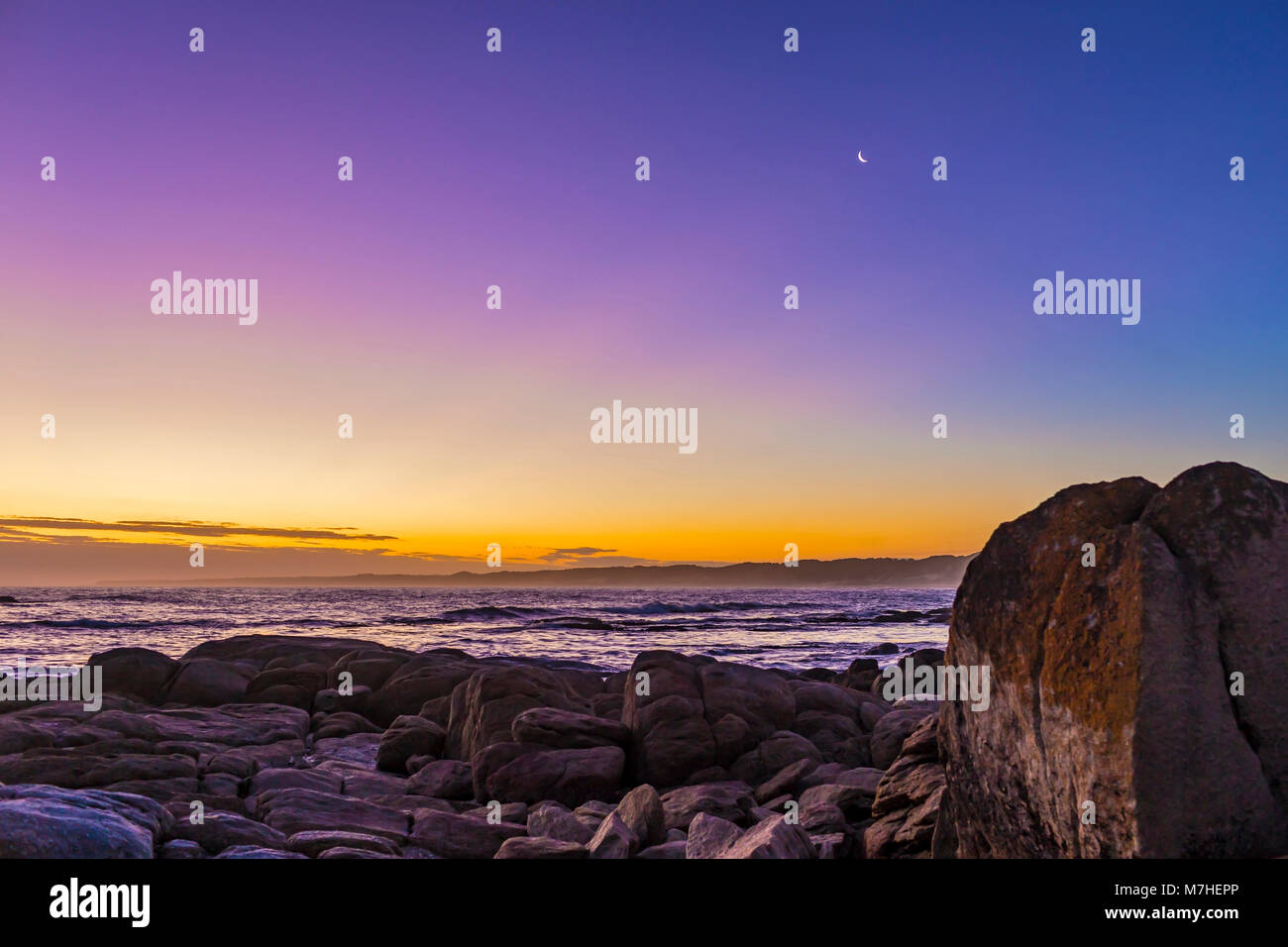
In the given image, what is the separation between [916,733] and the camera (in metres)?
9.89

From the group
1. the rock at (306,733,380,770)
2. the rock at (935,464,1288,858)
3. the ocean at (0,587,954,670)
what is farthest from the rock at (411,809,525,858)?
the ocean at (0,587,954,670)

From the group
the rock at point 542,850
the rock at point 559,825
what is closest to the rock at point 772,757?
the rock at point 559,825

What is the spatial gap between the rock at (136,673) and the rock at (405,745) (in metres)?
8.36

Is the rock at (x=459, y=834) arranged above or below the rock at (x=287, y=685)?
above

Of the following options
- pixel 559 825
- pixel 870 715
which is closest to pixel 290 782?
pixel 559 825

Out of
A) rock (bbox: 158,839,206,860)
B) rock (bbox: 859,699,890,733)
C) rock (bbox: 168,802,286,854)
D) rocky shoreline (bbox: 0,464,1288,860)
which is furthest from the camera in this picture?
rock (bbox: 859,699,890,733)

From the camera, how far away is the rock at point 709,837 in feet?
27.1

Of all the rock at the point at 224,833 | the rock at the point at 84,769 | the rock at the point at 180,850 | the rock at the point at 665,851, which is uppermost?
the rock at the point at 180,850

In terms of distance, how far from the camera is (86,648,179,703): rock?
20688 mm

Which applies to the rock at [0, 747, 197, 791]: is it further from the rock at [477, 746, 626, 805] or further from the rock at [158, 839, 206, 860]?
the rock at [477, 746, 626, 805]

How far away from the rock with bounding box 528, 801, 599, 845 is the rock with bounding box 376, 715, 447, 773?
6.38 meters

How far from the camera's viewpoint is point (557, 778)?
13.5 meters

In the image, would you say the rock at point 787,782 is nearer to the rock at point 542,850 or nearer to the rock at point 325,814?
the rock at point 542,850

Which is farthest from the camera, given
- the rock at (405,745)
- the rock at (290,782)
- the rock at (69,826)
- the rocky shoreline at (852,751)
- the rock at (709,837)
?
the rock at (405,745)
